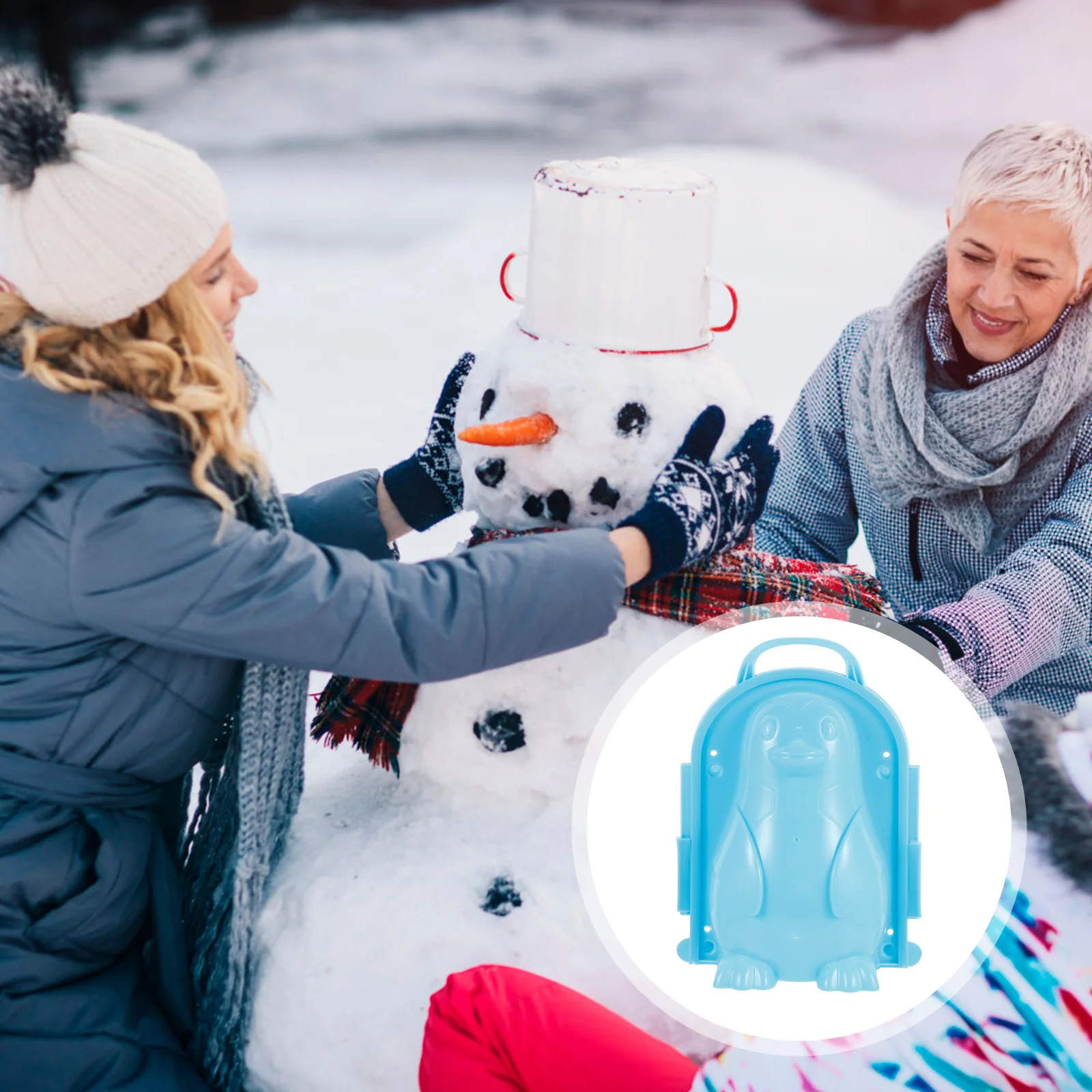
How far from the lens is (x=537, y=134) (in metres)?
4.34

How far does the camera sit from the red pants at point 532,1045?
33.4 inches

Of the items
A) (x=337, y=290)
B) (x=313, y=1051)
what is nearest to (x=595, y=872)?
(x=313, y=1051)

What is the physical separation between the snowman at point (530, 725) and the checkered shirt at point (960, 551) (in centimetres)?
37

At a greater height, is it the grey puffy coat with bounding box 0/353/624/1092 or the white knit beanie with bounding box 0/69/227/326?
the white knit beanie with bounding box 0/69/227/326

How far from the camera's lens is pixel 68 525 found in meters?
0.85

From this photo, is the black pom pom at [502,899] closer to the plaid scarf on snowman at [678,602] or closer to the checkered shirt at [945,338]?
the plaid scarf on snowman at [678,602]

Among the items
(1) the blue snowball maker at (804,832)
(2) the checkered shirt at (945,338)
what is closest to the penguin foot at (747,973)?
(1) the blue snowball maker at (804,832)

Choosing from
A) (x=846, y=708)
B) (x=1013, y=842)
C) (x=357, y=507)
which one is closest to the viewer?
(x=1013, y=842)

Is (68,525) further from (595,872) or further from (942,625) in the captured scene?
(942,625)

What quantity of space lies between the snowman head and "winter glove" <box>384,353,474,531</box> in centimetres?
14

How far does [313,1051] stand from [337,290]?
2.67 meters

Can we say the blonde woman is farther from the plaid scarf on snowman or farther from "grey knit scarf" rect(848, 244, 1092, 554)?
"grey knit scarf" rect(848, 244, 1092, 554)

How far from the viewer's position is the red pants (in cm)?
85

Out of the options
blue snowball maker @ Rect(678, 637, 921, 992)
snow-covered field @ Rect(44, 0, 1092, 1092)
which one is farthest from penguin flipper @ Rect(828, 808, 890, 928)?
Result: snow-covered field @ Rect(44, 0, 1092, 1092)
